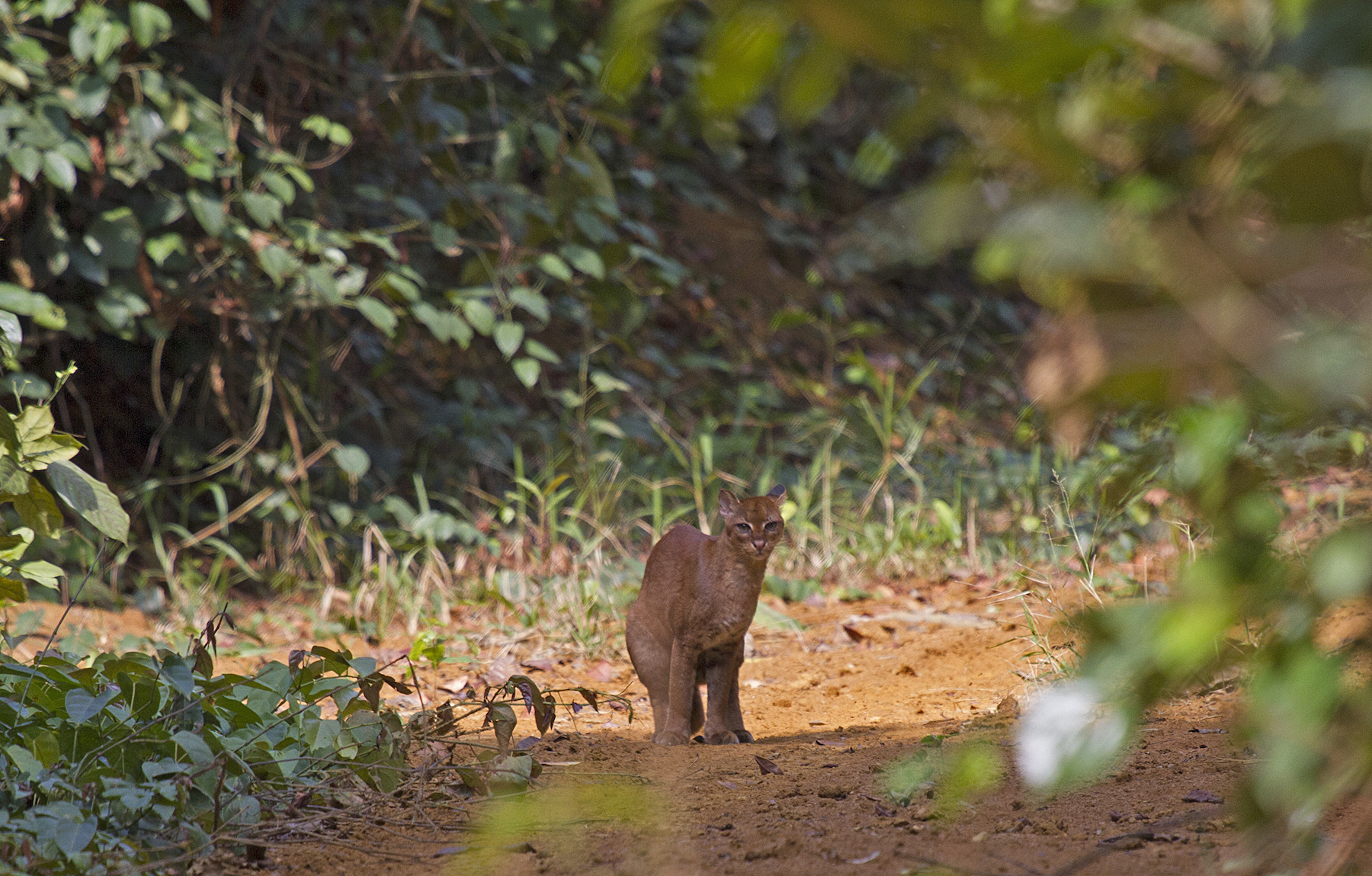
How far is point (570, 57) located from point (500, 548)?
2.66 m

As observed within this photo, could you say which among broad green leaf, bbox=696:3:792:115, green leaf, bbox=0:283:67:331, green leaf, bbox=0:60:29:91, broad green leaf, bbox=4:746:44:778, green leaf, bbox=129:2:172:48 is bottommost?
broad green leaf, bbox=4:746:44:778

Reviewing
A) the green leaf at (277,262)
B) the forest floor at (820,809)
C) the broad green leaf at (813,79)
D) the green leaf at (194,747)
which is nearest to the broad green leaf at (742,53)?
the broad green leaf at (813,79)

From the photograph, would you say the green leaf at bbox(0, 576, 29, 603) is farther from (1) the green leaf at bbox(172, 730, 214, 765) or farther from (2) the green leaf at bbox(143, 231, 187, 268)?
(2) the green leaf at bbox(143, 231, 187, 268)

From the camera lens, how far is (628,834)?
2.60 metres

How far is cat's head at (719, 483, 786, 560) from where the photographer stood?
3.87 m

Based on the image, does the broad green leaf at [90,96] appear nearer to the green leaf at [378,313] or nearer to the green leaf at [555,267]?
the green leaf at [378,313]

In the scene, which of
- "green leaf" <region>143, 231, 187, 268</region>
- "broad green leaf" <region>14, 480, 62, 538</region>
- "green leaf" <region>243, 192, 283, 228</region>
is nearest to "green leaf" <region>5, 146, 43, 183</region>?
"green leaf" <region>143, 231, 187, 268</region>

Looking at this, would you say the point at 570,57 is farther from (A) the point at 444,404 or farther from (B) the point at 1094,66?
(B) the point at 1094,66

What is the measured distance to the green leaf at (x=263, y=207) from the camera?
5191 mm

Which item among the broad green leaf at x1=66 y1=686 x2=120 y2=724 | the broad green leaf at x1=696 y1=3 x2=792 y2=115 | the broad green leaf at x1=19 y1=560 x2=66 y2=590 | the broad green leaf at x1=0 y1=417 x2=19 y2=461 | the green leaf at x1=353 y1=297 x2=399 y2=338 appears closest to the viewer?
the broad green leaf at x1=696 y1=3 x2=792 y2=115

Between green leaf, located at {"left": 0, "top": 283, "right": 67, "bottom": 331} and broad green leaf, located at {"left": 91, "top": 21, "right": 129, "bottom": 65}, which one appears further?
broad green leaf, located at {"left": 91, "top": 21, "right": 129, "bottom": 65}

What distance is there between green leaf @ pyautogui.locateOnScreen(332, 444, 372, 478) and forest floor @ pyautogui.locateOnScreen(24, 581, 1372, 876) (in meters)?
1.82

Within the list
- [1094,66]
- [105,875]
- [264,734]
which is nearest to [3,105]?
[264,734]

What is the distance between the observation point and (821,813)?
270cm
